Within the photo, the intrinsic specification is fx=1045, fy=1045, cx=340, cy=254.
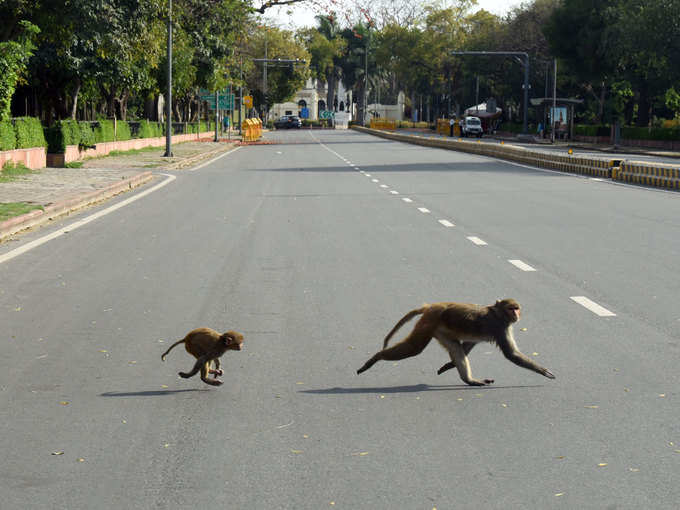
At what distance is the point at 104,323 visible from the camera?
8297mm

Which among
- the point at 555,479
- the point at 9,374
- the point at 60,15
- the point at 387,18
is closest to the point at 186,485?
the point at 555,479

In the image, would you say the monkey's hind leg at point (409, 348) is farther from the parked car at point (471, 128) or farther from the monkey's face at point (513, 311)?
the parked car at point (471, 128)

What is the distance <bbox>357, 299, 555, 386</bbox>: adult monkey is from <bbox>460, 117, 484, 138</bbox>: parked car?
9149cm

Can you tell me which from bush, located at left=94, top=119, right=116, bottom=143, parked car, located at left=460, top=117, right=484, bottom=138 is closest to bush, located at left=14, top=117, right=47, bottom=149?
bush, located at left=94, top=119, right=116, bottom=143

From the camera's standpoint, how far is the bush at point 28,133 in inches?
1129

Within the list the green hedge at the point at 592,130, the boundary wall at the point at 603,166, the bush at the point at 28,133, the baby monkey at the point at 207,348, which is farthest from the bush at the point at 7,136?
the green hedge at the point at 592,130

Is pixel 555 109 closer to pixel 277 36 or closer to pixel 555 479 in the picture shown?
pixel 277 36

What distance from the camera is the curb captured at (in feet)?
49.1

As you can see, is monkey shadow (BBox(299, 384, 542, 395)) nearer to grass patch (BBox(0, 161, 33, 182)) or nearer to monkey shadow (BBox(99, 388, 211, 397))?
monkey shadow (BBox(99, 388, 211, 397))

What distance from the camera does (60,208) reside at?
18078 millimetres

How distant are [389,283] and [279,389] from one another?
419 centimetres

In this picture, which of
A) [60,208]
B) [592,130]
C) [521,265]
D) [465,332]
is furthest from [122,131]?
[592,130]

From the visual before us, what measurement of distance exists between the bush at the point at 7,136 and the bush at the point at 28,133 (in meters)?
0.58

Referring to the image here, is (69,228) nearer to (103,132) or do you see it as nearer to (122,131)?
(103,132)
